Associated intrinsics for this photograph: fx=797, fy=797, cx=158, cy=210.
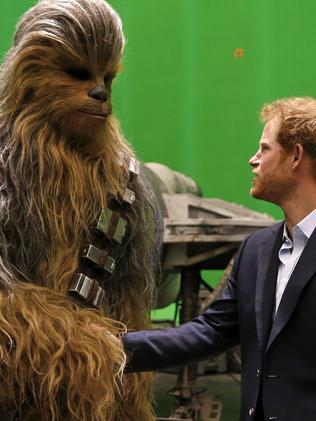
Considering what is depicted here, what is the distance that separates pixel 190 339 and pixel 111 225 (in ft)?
1.20

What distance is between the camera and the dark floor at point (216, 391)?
354cm

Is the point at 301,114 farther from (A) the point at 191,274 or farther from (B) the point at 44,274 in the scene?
(A) the point at 191,274

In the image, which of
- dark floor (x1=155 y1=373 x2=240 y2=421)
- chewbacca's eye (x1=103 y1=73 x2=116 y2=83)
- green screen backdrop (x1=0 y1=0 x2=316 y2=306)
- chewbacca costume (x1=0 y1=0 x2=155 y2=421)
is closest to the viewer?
chewbacca costume (x1=0 y1=0 x2=155 y2=421)

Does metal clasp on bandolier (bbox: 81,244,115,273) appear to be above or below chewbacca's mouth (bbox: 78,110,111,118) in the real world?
below

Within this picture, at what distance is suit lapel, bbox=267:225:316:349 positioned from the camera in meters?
1.48

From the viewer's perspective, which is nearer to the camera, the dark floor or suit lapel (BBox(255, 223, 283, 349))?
suit lapel (BBox(255, 223, 283, 349))

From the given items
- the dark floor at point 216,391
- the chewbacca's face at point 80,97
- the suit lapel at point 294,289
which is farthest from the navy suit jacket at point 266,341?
the dark floor at point 216,391

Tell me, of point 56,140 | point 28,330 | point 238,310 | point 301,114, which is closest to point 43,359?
point 28,330

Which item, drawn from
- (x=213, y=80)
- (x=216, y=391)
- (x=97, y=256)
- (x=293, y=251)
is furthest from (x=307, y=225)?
(x=216, y=391)

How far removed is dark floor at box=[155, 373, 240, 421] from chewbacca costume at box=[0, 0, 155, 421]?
217cm

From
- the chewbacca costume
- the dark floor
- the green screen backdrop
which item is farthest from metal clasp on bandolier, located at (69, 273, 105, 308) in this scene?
the green screen backdrop

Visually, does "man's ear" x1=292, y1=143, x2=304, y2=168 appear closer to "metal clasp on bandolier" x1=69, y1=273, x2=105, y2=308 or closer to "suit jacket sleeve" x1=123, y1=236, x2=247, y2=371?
"suit jacket sleeve" x1=123, y1=236, x2=247, y2=371

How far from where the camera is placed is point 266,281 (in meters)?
1.56

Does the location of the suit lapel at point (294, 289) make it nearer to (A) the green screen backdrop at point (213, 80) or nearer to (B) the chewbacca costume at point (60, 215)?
(B) the chewbacca costume at point (60, 215)
